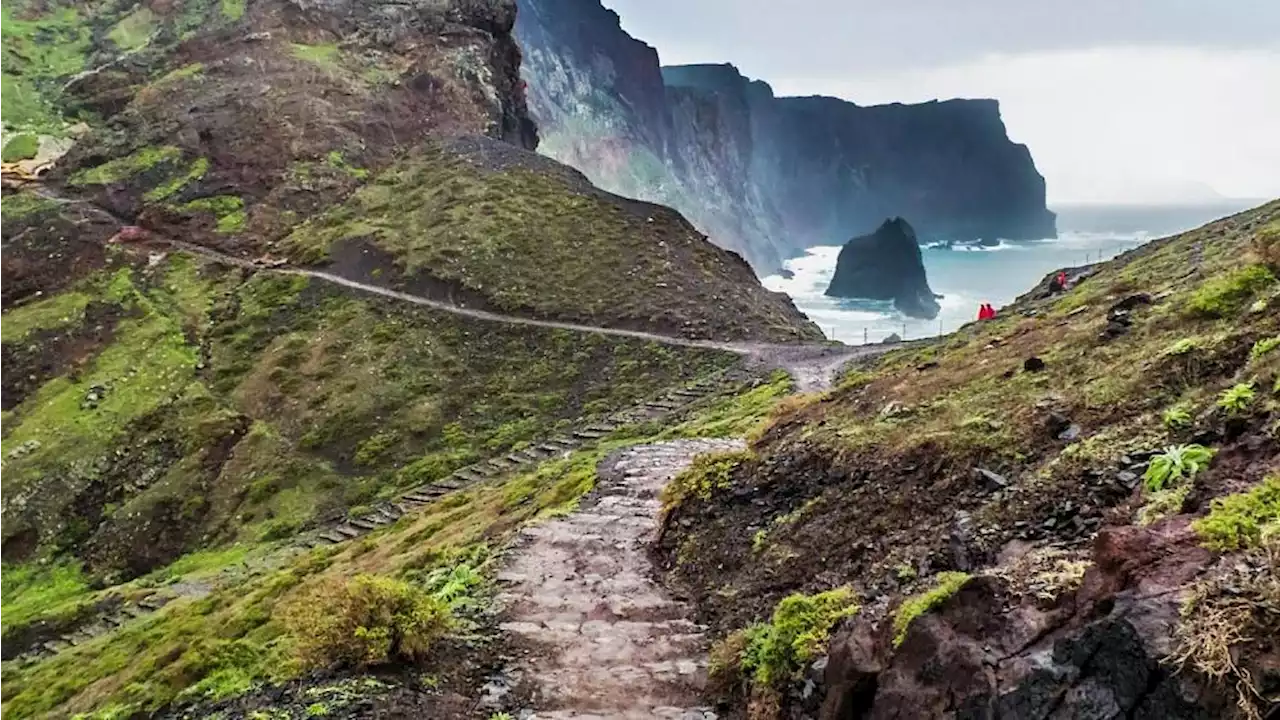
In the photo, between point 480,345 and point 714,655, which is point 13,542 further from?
point 714,655

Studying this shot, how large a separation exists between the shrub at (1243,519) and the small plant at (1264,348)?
9.11ft

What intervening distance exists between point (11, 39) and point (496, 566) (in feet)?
279

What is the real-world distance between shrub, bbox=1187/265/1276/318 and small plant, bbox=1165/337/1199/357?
4.93ft

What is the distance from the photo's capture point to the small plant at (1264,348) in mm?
8492

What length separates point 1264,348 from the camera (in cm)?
862

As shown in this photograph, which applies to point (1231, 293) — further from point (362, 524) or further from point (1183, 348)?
point (362, 524)

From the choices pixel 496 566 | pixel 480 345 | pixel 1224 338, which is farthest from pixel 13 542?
pixel 1224 338

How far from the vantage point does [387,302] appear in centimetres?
4647

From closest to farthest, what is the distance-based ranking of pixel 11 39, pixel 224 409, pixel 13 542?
pixel 13 542 < pixel 224 409 < pixel 11 39

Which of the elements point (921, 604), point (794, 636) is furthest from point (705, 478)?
point (921, 604)

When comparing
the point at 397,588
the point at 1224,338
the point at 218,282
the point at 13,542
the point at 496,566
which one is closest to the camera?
the point at 1224,338

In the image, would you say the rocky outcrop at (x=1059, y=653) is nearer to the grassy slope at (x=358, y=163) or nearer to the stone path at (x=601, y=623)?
the stone path at (x=601, y=623)

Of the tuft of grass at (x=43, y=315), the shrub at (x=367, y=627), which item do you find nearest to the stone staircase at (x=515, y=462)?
the shrub at (x=367, y=627)

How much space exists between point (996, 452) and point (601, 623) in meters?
5.22
